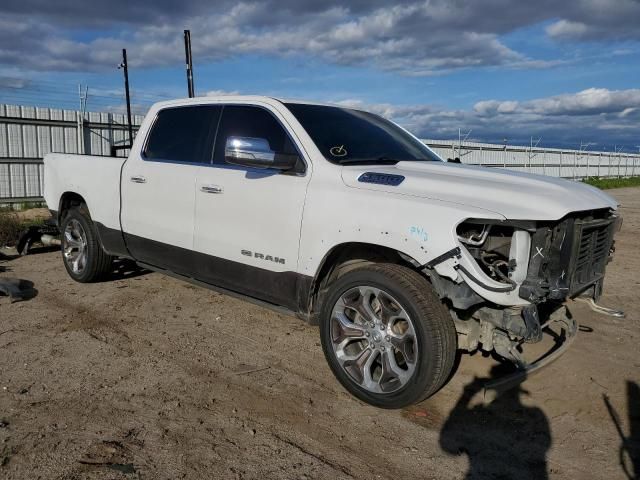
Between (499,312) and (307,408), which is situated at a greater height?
(499,312)

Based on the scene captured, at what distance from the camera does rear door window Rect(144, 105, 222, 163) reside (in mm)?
4887

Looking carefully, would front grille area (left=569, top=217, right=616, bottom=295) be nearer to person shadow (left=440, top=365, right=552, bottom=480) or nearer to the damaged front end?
the damaged front end

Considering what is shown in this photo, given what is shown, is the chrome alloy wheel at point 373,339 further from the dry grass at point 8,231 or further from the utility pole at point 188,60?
the utility pole at point 188,60

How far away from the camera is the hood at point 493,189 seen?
10.7 feet

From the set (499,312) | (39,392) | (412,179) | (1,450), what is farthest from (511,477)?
(39,392)

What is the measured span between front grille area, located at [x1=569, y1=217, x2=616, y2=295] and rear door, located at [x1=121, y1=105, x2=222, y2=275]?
2.86 m

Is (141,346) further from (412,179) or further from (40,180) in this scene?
(40,180)

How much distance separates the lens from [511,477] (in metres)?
2.98

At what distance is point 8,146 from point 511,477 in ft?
43.5

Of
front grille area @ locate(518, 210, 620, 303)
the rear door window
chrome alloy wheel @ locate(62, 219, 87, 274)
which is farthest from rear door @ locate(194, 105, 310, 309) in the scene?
chrome alloy wheel @ locate(62, 219, 87, 274)

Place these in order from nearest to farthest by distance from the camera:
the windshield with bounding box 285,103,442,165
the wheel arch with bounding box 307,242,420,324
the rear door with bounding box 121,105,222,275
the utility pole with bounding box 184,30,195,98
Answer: the wheel arch with bounding box 307,242,420,324 → the windshield with bounding box 285,103,442,165 → the rear door with bounding box 121,105,222,275 → the utility pole with bounding box 184,30,195,98

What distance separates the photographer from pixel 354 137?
4469 mm

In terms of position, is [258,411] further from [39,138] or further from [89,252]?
[39,138]

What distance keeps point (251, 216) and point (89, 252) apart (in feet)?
8.87
